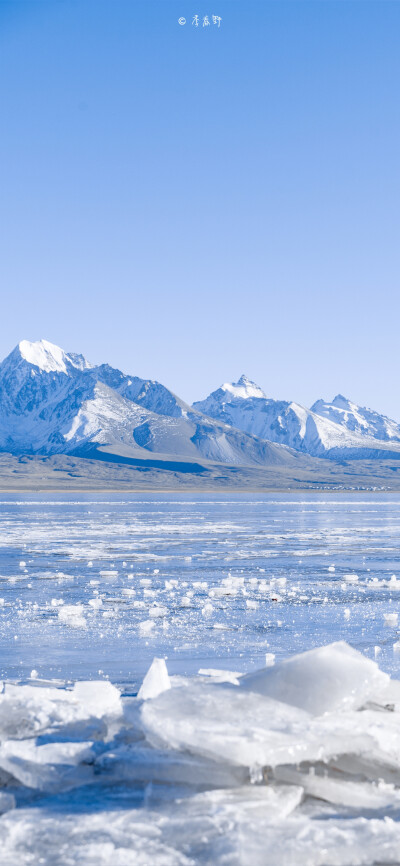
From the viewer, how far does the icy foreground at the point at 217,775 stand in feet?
16.0

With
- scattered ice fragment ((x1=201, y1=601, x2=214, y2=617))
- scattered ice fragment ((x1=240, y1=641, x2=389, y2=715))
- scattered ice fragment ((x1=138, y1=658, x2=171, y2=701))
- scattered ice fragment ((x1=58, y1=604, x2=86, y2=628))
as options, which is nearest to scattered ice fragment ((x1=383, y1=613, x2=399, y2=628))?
scattered ice fragment ((x1=201, y1=601, x2=214, y2=617))

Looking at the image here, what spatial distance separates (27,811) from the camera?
5391 mm

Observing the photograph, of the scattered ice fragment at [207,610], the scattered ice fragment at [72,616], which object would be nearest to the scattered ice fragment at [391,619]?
the scattered ice fragment at [207,610]

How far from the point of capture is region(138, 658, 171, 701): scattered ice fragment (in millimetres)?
7453

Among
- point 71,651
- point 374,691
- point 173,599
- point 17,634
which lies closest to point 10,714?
point 374,691

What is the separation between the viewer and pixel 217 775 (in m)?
5.60

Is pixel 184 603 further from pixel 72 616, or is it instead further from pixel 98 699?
pixel 98 699

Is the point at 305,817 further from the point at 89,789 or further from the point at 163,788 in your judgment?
the point at 89,789

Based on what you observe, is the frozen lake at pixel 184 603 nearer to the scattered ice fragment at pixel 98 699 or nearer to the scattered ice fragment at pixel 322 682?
the scattered ice fragment at pixel 98 699

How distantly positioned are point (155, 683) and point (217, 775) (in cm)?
205

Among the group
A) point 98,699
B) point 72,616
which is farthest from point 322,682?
point 72,616

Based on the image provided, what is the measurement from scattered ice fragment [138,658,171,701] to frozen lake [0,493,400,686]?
237cm

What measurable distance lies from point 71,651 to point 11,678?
1896 mm

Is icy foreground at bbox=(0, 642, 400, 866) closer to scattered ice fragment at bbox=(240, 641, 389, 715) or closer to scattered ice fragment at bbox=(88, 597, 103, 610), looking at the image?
scattered ice fragment at bbox=(240, 641, 389, 715)
